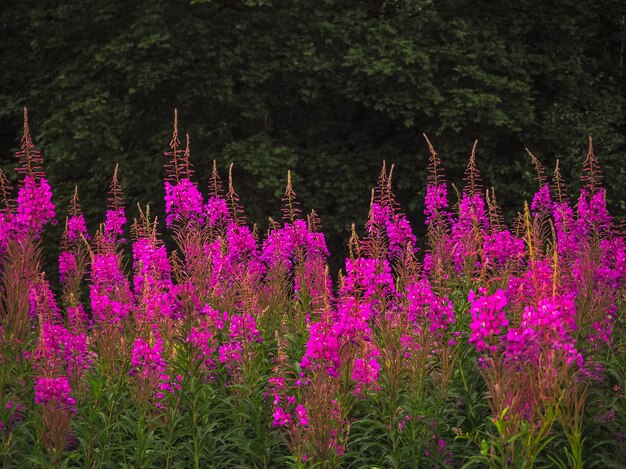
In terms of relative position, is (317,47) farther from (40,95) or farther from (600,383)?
(600,383)

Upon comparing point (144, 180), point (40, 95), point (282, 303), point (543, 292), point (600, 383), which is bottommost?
point (600, 383)

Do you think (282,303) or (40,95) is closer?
(282,303)

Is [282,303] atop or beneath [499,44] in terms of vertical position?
beneath

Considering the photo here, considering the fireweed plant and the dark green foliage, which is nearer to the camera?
the fireweed plant

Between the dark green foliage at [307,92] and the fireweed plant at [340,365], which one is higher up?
the dark green foliage at [307,92]

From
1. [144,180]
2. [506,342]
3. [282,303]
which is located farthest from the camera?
[144,180]

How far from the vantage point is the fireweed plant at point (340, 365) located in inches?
206

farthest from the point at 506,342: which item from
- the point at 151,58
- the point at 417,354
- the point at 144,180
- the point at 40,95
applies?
the point at 40,95

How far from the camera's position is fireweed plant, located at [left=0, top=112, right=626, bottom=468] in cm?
524

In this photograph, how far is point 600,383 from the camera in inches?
242

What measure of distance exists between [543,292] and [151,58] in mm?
14459

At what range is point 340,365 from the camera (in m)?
5.64

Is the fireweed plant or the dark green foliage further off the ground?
the dark green foliage

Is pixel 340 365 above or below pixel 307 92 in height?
below
